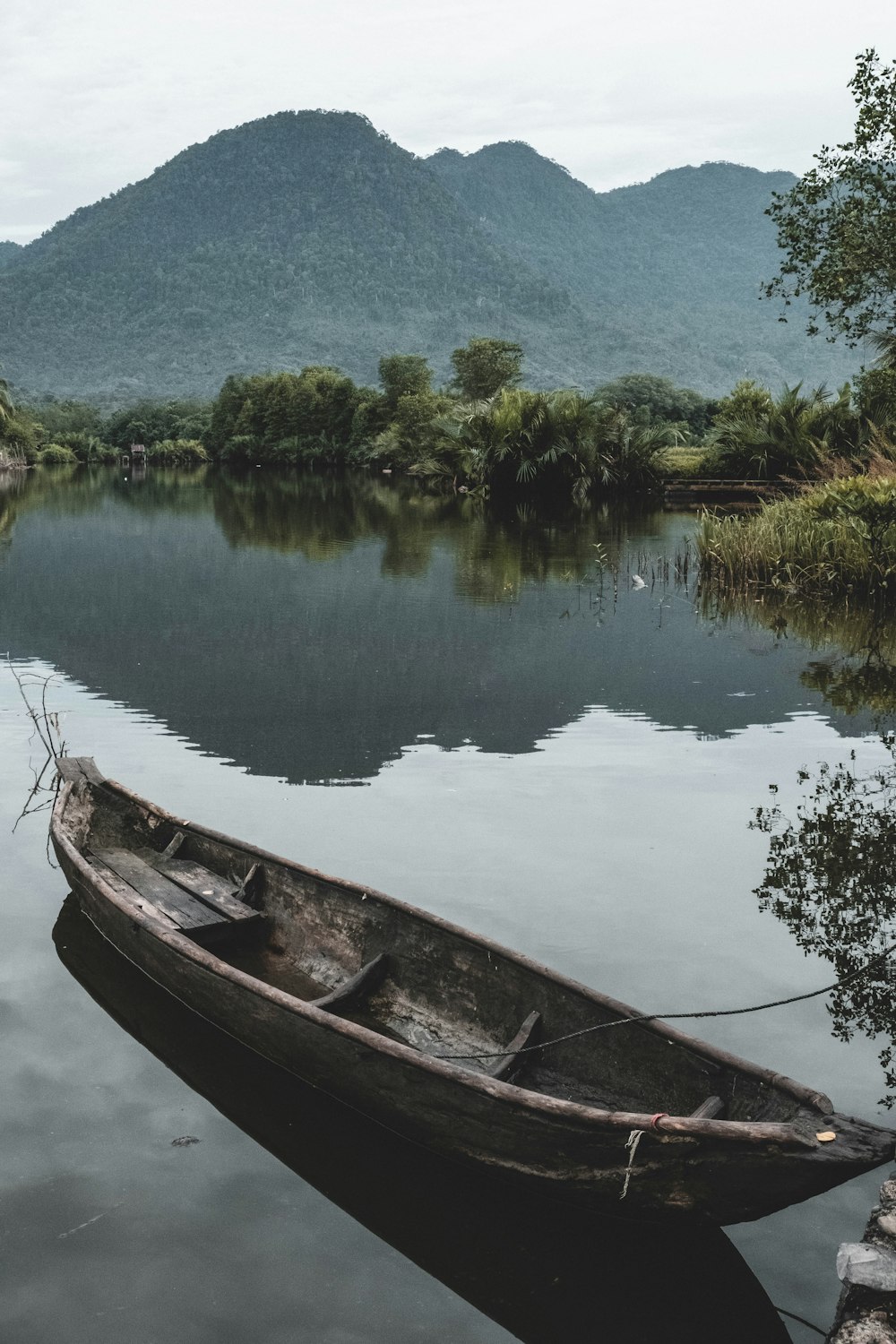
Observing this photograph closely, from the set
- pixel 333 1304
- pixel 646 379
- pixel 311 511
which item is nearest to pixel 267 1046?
pixel 333 1304

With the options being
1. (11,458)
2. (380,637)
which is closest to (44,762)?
(380,637)

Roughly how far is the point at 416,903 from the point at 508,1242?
3.34m

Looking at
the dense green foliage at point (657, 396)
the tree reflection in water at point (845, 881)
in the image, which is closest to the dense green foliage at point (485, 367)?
the dense green foliage at point (657, 396)

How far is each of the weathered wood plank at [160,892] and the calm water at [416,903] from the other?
491 millimetres

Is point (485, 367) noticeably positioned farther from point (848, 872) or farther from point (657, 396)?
point (848, 872)

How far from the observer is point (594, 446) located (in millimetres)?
46469

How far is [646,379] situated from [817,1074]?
132738 millimetres

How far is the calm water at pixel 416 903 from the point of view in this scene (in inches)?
193

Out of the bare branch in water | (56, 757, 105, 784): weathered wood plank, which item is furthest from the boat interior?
the bare branch in water

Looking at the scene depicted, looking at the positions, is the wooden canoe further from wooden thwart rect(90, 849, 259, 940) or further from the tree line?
the tree line

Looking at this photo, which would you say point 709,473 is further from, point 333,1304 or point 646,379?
point 646,379

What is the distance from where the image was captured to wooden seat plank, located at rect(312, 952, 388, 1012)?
644cm

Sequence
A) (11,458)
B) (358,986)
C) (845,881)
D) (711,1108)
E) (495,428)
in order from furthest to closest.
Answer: (11,458)
(495,428)
(845,881)
(358,986)
(711,1108)

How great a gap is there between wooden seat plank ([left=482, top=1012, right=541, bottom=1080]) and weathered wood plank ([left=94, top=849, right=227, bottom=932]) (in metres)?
2.30
